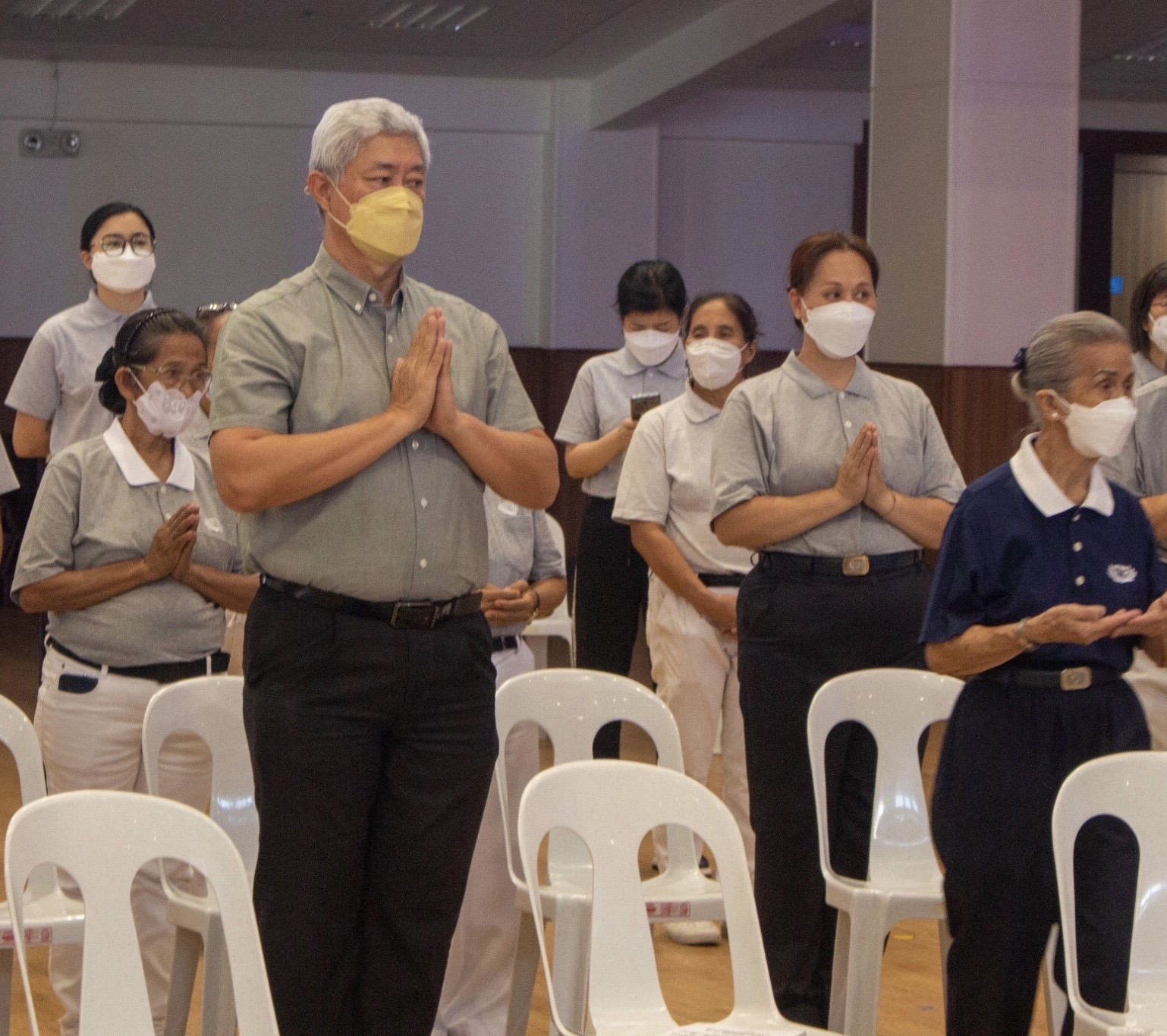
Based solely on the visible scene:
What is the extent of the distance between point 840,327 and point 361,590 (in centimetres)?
146

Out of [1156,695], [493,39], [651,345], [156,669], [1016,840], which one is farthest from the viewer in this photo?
[493,39]

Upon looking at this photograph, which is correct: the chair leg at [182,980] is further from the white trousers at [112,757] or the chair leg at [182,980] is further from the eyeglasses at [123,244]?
the eyeglasses at [123,244]

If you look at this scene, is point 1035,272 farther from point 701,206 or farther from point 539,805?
point 701,206

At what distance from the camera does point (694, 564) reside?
4.42 meters

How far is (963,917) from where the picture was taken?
2898 millimetres

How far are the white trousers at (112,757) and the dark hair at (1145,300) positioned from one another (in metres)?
2.56

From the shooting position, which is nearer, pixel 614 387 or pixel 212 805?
pixel 212 805

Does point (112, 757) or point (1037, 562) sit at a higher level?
point (1037, 562)

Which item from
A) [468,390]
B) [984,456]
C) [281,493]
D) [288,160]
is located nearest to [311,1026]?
[281,493]

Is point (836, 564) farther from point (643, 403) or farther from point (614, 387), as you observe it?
point (614, 387)

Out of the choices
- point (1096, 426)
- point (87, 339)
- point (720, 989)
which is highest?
point (87, 339)

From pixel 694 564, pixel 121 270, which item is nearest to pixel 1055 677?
pixel 694 564

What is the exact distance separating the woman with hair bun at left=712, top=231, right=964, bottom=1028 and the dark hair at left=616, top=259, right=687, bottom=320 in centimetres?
180

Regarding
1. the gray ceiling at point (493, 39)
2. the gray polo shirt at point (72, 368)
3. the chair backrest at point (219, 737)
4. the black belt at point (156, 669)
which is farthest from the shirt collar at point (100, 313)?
the gray ceiling at point (493, 39)
